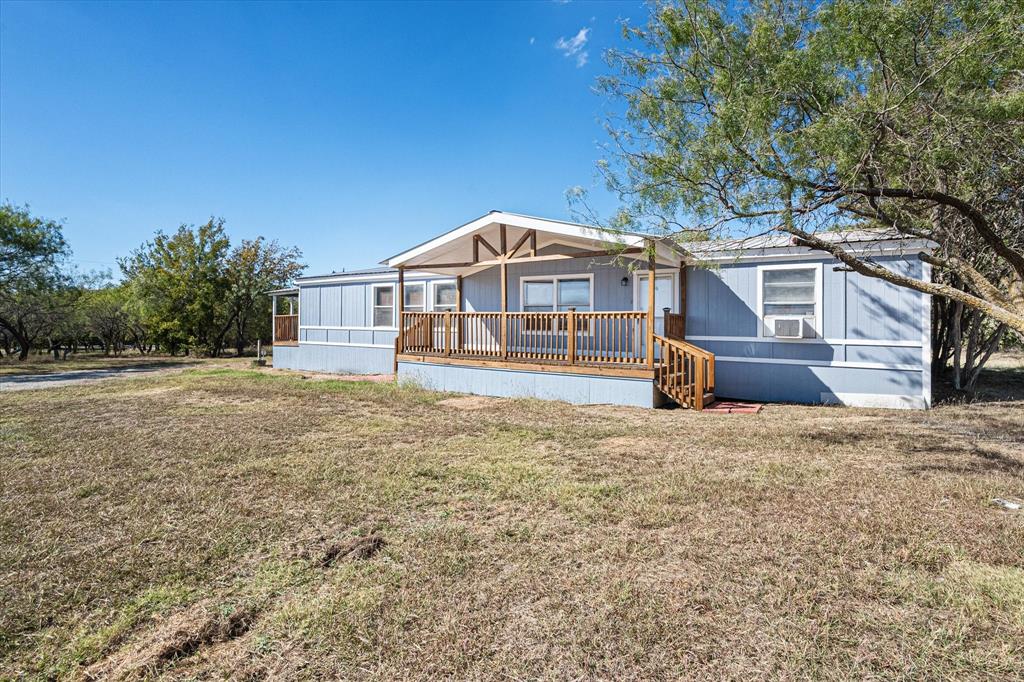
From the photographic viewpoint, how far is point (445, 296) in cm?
1348

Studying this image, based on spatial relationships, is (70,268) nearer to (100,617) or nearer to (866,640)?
(100,617)

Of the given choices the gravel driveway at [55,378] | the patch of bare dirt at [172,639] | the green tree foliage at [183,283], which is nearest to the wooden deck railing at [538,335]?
the patch of bare dirt at [172,639]

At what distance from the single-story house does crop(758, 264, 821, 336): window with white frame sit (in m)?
0.02

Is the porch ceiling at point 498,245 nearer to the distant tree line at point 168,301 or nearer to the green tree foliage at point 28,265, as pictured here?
the green tree foliage at point 28,265

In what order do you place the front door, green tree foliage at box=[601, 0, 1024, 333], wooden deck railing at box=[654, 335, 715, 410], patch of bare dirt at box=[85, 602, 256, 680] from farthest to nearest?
the front door
wooden deck railing at box=[654, 335, 715, 410]
green tree foliage at box=[601, 0, 1024, 333]
patch of bare dirt at box=[85, 602, 256, 680]

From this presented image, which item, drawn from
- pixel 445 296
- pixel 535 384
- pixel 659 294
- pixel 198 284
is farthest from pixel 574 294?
pixel 198 284

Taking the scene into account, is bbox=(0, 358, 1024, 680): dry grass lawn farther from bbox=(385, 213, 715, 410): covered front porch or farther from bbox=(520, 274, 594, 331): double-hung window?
bbox=(520, 274, 594, 331): double-hung window

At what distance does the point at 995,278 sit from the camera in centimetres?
876

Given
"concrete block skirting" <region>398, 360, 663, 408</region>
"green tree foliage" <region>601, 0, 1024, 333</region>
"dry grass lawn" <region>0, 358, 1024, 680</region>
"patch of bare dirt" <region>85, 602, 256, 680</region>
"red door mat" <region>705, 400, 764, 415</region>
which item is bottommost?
"patch of bare dirt" <region>85, 602, 256, 680</region>

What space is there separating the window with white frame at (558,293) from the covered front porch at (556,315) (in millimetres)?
24

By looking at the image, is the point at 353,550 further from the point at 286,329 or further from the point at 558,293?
the point at 286,329

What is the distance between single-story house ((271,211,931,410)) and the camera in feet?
26.4

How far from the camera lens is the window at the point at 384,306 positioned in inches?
558

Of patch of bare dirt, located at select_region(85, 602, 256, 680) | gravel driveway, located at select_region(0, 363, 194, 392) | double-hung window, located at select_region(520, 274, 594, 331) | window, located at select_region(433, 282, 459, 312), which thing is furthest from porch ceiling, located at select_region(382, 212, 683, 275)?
gravel driveway, located at select_region(0, 363, 194, 392)
